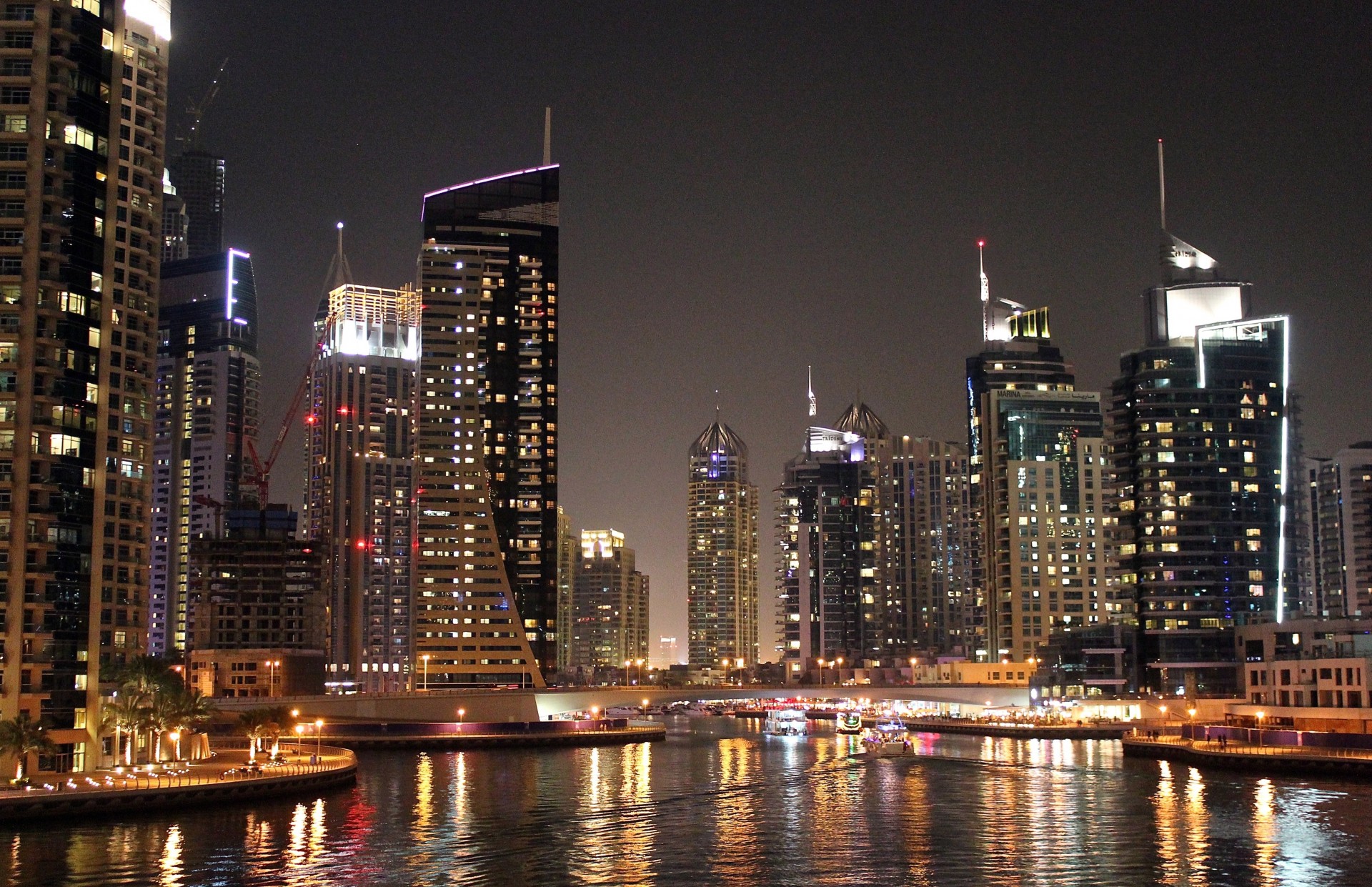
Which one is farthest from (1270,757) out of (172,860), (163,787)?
(172,860)

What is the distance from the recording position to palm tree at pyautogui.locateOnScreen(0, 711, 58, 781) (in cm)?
10356

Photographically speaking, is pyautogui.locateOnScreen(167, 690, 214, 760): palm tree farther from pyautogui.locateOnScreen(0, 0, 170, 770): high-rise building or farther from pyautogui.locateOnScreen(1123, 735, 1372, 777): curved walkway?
pyautogui.locateOnScreen(1123, 735, 1372, 777): curved walkway

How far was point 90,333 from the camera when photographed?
402 ft

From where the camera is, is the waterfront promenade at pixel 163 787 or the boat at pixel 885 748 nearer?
the waterfront promenade at pixel 163 787

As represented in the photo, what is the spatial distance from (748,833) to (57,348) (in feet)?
222

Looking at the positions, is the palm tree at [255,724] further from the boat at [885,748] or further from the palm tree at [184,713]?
the boat at [885,748]

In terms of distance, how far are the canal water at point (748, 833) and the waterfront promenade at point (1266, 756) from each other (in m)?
6.01

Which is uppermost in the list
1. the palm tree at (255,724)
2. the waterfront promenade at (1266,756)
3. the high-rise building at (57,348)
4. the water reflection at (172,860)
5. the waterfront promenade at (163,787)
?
the high-rise building at (57,348)

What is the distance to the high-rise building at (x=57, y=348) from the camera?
116 metres

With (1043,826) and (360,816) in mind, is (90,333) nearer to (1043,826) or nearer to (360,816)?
(360,816)

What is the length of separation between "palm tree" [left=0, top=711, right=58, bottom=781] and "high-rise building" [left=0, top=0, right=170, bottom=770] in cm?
512

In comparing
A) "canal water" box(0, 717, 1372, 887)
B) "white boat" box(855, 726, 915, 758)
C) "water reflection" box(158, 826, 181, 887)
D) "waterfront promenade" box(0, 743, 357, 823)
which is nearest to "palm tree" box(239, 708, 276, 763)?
"waterfront promenade" box(0, 743, 357, 823)

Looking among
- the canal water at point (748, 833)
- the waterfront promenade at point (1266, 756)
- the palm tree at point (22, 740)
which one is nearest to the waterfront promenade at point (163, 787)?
the palm tree at point (22, 740)

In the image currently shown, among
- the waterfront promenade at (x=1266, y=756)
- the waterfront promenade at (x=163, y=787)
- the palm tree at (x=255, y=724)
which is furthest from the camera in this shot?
the waterfront promenade at (x=1266, y=756)
